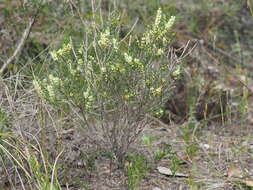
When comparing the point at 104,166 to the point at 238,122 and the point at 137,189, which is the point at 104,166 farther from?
the point at 238,122

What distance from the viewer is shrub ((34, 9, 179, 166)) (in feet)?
7.19

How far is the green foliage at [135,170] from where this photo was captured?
2.19m

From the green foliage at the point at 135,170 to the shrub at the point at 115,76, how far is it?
0.17m

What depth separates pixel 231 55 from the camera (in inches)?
186

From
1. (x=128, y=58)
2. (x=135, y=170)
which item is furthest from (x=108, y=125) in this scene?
(x=128, y=58)

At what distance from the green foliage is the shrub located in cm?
17

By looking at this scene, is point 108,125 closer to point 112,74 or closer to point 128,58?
point 112,74

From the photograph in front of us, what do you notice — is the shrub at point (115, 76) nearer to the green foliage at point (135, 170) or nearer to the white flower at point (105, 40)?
the white flower at point (105, 40)

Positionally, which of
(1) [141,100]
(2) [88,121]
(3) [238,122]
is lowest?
(3) [238,122]

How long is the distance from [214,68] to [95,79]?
6.90 feet

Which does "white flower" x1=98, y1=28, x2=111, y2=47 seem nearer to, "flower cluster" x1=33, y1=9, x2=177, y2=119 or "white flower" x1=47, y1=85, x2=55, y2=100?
"flower cluster" x1=33, y1=9, x2=177, y2=119

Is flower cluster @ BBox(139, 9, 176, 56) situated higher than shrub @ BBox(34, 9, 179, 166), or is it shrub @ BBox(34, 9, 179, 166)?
flower cluster @ BBox(139, 9, 176, 56)

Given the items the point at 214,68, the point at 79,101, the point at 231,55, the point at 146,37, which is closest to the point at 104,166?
the point at 79,101

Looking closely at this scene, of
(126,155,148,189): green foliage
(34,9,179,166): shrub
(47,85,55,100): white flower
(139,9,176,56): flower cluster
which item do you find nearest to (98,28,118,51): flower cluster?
(34,9,179,166): shrub
